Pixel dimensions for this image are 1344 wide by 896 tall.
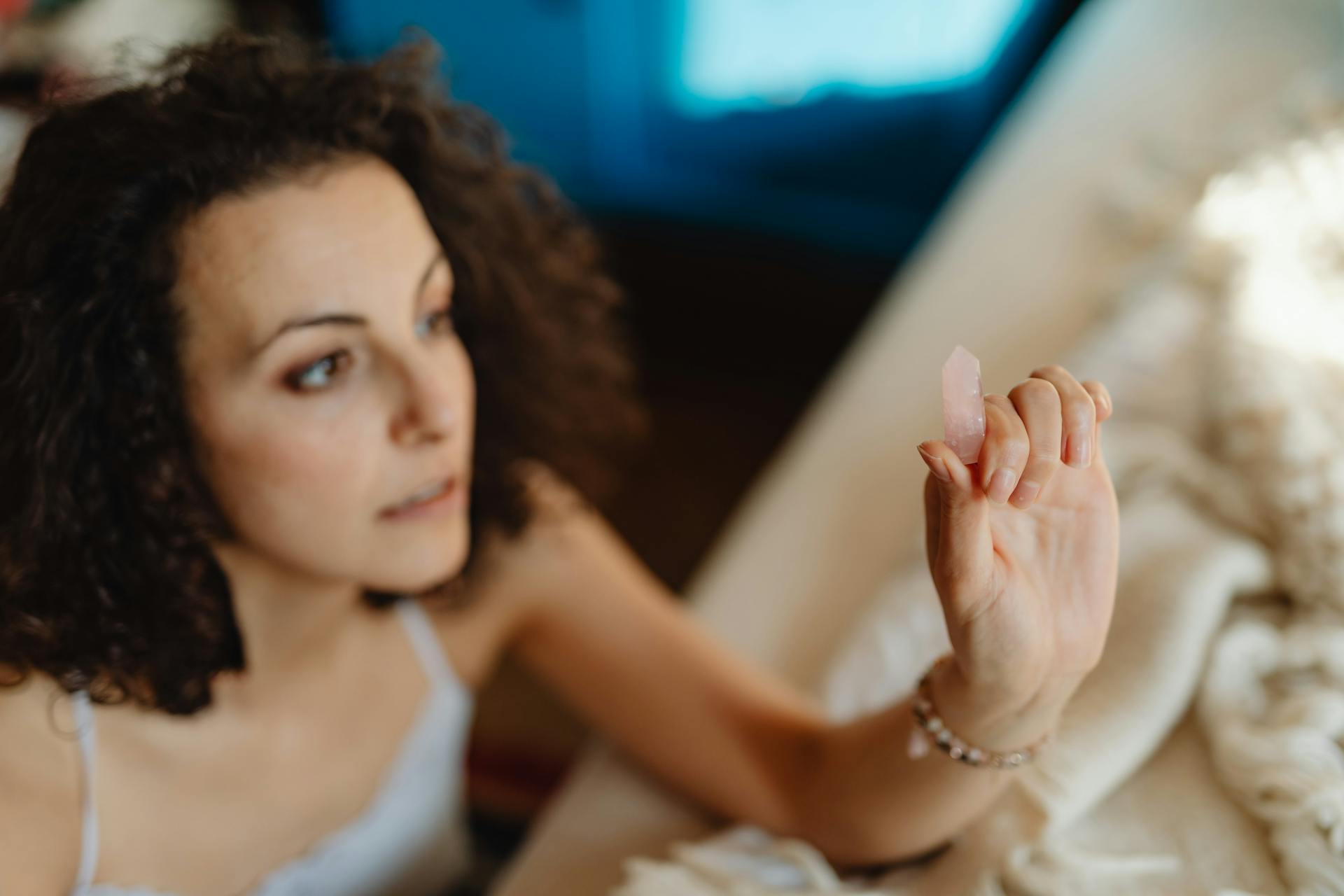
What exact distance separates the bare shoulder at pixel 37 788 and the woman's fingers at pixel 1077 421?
633 millimetres

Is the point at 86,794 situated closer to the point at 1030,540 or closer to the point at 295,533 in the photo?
the point at 295,533

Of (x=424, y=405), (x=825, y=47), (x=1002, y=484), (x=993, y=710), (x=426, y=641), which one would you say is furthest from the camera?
(x=825, y=47)

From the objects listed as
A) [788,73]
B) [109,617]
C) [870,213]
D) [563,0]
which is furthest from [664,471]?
[109,617]

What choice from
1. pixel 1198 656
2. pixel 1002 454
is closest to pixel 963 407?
pixel 1002 454

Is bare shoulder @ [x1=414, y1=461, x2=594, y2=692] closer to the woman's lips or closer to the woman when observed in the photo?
the woman

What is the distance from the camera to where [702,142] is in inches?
81.6

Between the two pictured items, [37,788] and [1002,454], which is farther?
[37,788]

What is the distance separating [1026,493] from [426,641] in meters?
0.59

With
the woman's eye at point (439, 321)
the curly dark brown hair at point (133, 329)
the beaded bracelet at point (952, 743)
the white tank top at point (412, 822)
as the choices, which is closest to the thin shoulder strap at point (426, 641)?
the white tank top at point (412, 822)

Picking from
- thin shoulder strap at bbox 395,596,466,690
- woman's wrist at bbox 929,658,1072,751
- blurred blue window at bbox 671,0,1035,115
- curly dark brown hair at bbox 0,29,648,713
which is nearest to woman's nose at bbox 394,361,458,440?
curly dark brown hair at bbox 0,29,648,713

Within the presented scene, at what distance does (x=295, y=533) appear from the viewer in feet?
2.28

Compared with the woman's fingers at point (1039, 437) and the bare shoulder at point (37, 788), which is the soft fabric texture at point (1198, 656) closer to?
the woman's fingers at point (1039, 437)

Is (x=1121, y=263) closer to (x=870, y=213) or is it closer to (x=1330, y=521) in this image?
(x=1330, y=521)

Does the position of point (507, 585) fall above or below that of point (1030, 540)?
below
